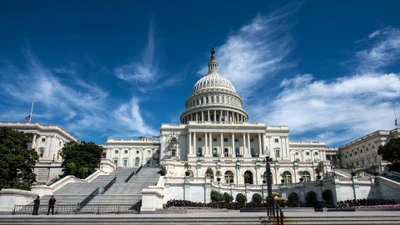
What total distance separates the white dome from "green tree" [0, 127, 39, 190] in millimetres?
76449

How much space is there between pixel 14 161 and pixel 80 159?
13188 millimetres

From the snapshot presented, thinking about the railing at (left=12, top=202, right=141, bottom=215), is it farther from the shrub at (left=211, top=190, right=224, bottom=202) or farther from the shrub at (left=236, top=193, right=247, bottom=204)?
the shrub at (left=236, top=193, right=247, bottom=204)

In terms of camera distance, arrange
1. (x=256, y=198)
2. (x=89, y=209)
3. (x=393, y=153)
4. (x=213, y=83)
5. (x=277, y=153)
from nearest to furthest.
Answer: (x=89, y=209), (x=256, y=198), (x=393, y=153), (x=277, y=153), (x=213, y=83)

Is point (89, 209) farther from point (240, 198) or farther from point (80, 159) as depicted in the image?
point (80, 159)

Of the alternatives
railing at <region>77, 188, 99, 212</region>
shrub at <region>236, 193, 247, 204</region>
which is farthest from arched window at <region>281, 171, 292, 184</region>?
railing at <region>77, 188, 99, 212</region>

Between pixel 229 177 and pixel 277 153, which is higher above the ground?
pixel 277 153

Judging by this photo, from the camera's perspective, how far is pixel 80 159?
180ft

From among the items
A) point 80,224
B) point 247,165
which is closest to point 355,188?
point 247,165

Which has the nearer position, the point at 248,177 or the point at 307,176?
the point at 248,177

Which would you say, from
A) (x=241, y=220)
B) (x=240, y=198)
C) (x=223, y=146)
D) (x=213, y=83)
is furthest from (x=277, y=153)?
(x=241, y=220)

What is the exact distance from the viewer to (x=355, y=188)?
Answer: 144 feet

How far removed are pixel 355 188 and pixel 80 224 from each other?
39478 mm

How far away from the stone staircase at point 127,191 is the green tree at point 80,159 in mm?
10271

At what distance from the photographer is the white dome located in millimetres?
117438
